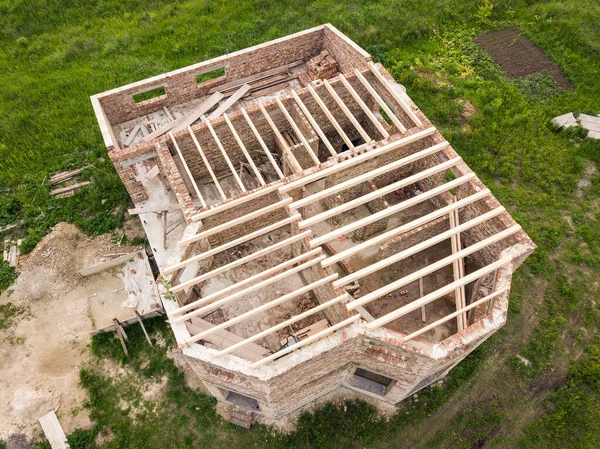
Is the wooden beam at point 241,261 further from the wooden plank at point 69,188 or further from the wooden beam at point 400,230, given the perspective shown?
the wooden plank at point 69,188

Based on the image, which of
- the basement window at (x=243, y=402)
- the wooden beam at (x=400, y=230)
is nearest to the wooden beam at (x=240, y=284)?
the wooden beam at (x=400, y=230)

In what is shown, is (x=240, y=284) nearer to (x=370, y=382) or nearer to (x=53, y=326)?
(x=370, y=382)

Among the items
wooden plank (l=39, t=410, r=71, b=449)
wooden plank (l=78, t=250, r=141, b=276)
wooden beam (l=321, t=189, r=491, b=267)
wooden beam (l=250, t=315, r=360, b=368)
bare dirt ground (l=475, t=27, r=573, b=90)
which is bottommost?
wooden plank (l=39, t=410, r=71, b=449)

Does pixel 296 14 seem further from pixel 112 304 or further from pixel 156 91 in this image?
pixel 112 304

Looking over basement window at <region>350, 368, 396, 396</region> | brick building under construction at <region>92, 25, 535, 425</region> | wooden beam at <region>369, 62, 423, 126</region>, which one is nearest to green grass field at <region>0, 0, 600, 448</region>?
basement window at <region>350, 368, 396, 396</region>

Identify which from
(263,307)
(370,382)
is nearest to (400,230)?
(263,307)

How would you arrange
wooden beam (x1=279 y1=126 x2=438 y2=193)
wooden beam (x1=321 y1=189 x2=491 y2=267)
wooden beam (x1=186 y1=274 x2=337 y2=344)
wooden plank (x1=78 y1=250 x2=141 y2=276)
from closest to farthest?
1. wooden beam (x1=186 y1=274 x2=337 y2=344)
2. wooden beam (x1=321 y1=189 x2=491 y2=267)
3. wooden beam (x1=279 y1=126 x2=438 y2=193)
4. wooden plank (x1=78 y1=250 x2=141 y2=276)

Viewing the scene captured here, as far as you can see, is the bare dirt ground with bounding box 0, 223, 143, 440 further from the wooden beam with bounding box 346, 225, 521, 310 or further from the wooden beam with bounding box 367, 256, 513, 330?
the wooden beam with bounding box 367, 256, 513, 330

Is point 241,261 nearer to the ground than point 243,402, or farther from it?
farther from it

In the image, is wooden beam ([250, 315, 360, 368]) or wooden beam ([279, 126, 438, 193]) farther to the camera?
wooden beam ([279, 126, 438, 193])
